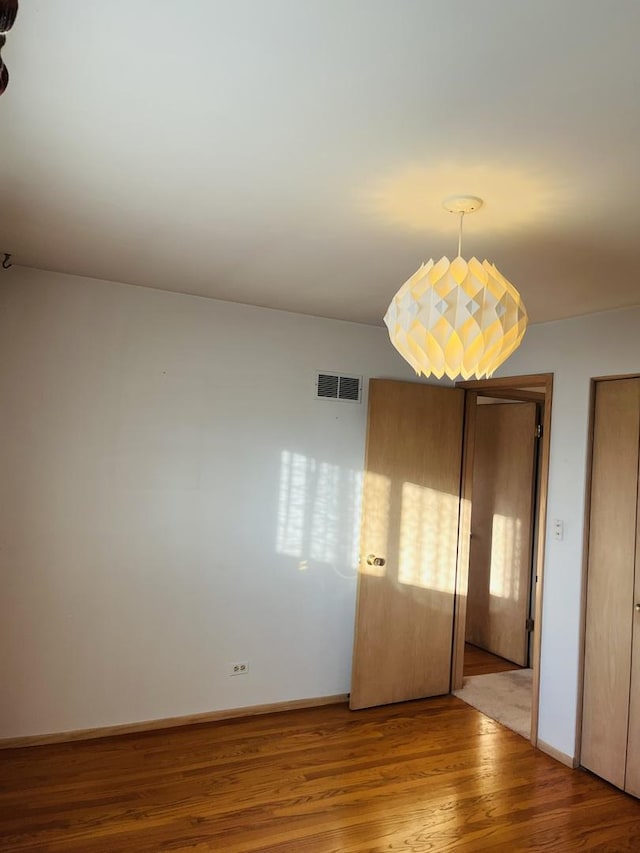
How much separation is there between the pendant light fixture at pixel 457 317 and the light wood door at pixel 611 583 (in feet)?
5.67

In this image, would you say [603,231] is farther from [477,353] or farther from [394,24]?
[394,24]

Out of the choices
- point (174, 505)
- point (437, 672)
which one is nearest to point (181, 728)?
point (174, 505)

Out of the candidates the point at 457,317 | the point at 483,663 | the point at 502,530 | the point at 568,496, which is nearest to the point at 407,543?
the point at 568,496

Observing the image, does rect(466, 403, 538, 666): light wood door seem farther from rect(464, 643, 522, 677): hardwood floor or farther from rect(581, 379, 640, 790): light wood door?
rect(581, 379, 640, 790): light wood door

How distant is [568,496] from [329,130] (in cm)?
256

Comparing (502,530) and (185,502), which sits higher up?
(185,502)

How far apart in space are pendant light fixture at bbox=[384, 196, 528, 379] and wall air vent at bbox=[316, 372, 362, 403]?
215 cm

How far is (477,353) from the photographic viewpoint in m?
1.66

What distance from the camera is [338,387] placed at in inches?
155

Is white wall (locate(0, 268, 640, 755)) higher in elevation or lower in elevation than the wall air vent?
lower

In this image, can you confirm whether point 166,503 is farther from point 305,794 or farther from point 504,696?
point 504,696

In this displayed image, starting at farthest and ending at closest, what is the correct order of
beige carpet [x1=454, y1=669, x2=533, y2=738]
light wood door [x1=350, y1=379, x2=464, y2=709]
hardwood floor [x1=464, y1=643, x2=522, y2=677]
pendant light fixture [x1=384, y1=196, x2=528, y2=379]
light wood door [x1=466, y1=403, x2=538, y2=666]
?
light wood door [x1=466, y1=403, x2=538, y2=666] → hardwood floor [x1=464, y1=643, x2=522, y2=677] → light wood door [x1=350, y1=379, x2=464, y2=709] → beige carpet [x1=454, y1=669, x2=533, y2=738] → pendant light fixture [x1=384, y1=196, x2=528, y2=379]

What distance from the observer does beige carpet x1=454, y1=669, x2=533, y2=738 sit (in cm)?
371

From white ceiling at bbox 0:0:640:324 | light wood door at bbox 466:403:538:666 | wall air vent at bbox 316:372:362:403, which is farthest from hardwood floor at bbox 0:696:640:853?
white ceiling at bbox 0:0:640:324
